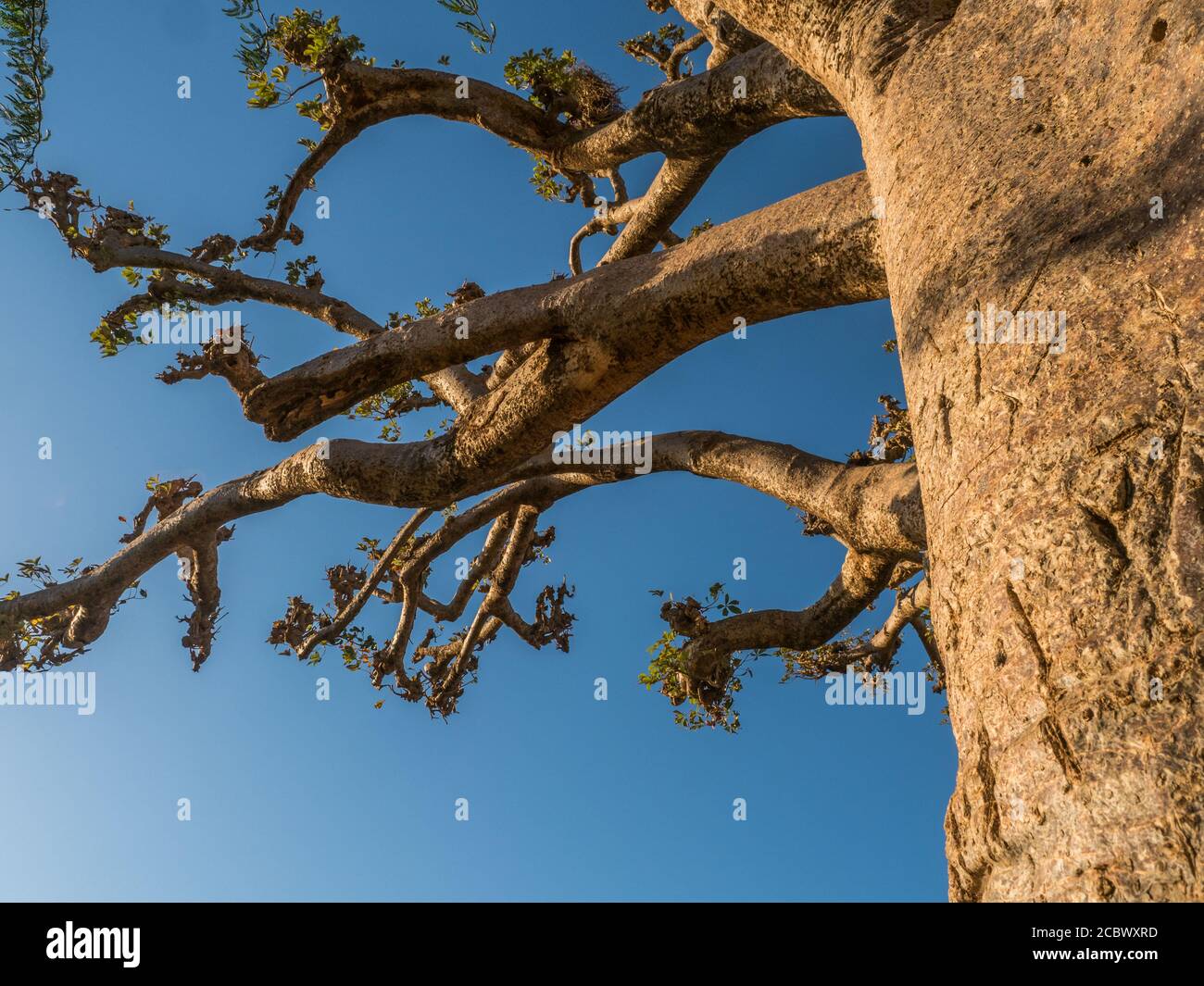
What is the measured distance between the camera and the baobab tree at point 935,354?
160cm

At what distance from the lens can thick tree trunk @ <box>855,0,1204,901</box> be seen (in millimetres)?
1482

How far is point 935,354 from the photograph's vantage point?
94.0 inches

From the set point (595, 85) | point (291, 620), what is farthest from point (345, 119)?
point (291, 620)

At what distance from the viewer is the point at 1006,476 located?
1.95 m

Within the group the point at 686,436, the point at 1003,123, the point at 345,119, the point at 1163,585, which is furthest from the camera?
the point at 686,436

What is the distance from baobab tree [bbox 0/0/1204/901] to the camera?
62.9 inches

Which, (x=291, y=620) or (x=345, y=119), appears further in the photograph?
(x=291, y=620)

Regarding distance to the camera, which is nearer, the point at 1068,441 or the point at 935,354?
the point at 1068,441

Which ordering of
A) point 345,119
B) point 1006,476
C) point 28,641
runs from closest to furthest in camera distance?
1. point 1006,476
2. point 345,119
3. point 28,641

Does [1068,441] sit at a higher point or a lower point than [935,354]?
lower

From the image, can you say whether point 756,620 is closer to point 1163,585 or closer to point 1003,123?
point 1003,123

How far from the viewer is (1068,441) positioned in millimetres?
1853

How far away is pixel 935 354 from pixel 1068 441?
2.02 ft
